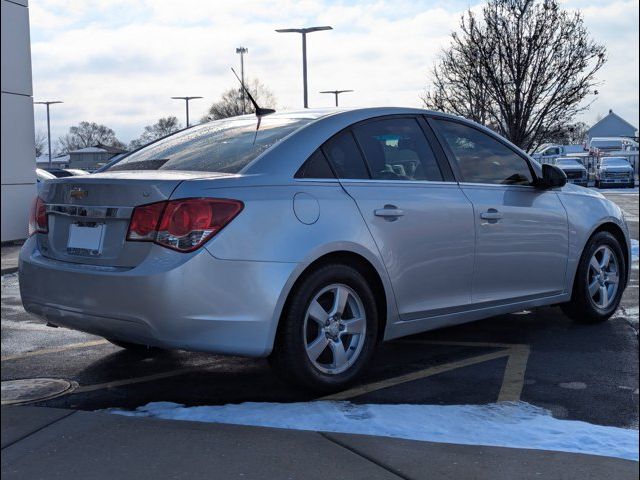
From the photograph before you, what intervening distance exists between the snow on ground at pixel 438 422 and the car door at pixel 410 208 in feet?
2.79

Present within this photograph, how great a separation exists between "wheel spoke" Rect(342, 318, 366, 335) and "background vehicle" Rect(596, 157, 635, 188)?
122 feet

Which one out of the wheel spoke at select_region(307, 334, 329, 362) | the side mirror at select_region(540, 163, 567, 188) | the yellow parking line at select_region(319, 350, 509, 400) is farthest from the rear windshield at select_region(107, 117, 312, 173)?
the side mirror at select_region(540, 163, 567, 188)

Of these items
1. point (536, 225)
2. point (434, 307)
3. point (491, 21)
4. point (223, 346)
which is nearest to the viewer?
point (223, 346)

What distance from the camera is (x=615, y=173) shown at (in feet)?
128

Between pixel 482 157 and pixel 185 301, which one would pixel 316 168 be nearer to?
pixel 185 301

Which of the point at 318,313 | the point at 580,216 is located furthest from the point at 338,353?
the point at 580,216

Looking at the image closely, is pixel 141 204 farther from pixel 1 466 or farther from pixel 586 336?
→ pixel 586 336

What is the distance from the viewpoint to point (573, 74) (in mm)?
16531

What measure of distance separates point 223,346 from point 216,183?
777mm

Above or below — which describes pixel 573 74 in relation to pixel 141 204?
above

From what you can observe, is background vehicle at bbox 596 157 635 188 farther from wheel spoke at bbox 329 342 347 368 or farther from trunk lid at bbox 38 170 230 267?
trunk lid at bbox 38 170 230 267

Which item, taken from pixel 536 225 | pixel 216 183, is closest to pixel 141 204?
pixel 216 183

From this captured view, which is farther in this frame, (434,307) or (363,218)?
(434,307)

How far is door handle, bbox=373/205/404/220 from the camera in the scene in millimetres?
4504
